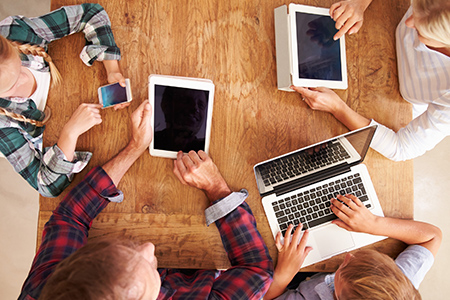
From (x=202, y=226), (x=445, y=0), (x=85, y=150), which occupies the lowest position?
(x=202, y=226)

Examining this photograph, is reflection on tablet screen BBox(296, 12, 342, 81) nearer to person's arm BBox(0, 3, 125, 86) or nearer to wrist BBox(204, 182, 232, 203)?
wrist BBox(204, 182, 232, 203)

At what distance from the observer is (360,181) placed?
3.52ft

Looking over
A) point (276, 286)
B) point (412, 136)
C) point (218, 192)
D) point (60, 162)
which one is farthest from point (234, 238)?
point (412, 136)

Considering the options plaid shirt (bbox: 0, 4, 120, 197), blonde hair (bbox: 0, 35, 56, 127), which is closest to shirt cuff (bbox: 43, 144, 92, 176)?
plaid shirt (bbox: 0, 4, 120, 197)

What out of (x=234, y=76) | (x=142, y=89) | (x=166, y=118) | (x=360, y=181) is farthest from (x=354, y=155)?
(x=142, y=89)

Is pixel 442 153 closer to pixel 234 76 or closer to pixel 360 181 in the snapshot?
pixel 360 181

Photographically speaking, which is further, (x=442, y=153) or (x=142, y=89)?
(x=442, y=153)

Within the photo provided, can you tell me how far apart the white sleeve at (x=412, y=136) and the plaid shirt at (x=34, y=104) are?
901mm

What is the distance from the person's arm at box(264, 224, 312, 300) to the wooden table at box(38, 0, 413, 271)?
0.04 metres

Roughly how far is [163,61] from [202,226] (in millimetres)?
556

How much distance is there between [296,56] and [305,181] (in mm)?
402

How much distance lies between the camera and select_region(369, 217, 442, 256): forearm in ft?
3.39

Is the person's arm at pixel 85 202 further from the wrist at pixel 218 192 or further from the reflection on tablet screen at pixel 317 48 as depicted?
the reflection on tablet screen at pixel 317 48

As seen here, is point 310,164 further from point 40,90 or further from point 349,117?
point 40,90
